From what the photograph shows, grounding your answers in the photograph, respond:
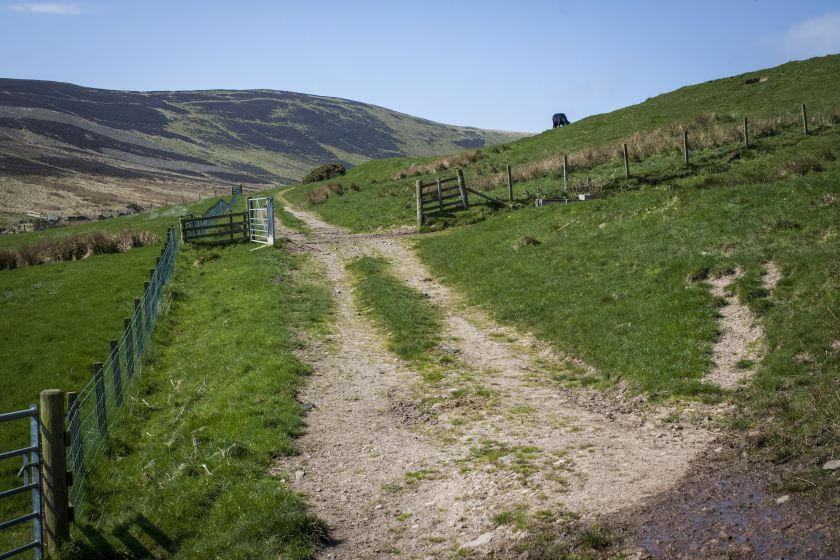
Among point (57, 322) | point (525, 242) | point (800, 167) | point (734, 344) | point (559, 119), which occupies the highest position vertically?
point (559, 119)

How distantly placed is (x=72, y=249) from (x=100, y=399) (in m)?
28.5

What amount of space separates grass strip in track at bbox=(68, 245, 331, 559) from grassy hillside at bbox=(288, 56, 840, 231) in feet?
61.3

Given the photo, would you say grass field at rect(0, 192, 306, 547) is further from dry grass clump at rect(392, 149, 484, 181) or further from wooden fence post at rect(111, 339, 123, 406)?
dry grass clump at rect(392, 149, 484, 181)

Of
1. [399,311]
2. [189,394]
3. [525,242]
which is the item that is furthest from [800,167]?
[189,394]

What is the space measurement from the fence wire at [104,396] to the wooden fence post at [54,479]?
89cm

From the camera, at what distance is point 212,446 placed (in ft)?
36.6

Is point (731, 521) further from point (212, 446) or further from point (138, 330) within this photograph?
point (138, 330)

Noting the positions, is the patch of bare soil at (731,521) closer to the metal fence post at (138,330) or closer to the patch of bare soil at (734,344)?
the patch of bare soil at (734,344)

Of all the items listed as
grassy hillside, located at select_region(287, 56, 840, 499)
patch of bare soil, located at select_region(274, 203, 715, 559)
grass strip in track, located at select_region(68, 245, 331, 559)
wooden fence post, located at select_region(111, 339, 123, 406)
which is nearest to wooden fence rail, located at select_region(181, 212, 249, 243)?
grassy hillside, located at select_region(287, 56, 840, 499)

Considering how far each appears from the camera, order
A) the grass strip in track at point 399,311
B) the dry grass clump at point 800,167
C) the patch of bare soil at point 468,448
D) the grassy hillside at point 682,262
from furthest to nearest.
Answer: the dry grass clump at point 800,167 → the grass strip in track at point 399,311 → the grassy hillside at point 682,262 → the patch of bare soil at point 468,448

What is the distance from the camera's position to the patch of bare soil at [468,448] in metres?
8.10

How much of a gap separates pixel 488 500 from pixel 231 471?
13.3ft

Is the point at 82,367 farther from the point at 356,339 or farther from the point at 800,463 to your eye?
the point at 800,463

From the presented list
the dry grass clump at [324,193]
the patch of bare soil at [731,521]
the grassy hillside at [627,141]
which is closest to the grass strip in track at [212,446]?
the patch of bare soil at [731,521]
